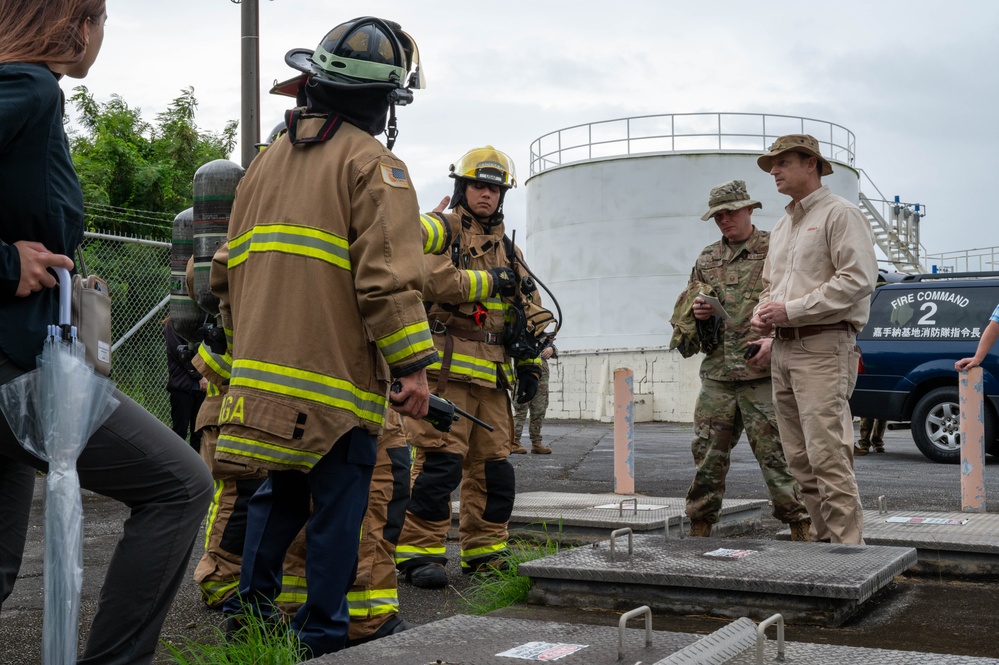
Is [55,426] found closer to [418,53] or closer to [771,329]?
[418,53]

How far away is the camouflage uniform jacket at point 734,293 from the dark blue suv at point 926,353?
6.13 meters

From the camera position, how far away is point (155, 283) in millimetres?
11641

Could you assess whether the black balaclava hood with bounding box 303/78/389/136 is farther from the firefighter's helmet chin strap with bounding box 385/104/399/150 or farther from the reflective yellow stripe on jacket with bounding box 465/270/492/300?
the reflective yellow stripe on jacket with bounding box 465/270/492/300

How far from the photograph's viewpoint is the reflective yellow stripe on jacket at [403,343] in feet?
10.3

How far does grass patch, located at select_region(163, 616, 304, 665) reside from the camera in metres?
3.14

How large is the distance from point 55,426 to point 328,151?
1192 millimetres

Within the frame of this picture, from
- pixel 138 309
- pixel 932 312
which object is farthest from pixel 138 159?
pixel 932 312

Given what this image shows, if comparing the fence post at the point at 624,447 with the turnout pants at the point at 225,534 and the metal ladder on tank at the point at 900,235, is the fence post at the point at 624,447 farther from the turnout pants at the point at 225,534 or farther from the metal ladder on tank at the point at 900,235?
the metal ladder on tank at the point at 900,235

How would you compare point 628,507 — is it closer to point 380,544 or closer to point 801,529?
point 801,529

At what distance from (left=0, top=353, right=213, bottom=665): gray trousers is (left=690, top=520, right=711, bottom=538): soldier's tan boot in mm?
3742

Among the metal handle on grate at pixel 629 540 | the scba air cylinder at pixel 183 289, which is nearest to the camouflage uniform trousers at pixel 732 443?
the metal handle on grate at pixel 629 540

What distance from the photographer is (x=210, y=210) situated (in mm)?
4438

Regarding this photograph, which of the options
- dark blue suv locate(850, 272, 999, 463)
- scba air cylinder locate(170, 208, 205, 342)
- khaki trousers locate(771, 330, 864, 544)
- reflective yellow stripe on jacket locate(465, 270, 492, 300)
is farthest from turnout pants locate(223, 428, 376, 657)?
dark blue suv locate(850, 272, 999, 463)

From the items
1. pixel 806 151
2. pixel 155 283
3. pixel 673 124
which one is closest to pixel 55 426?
pixel 806 151
